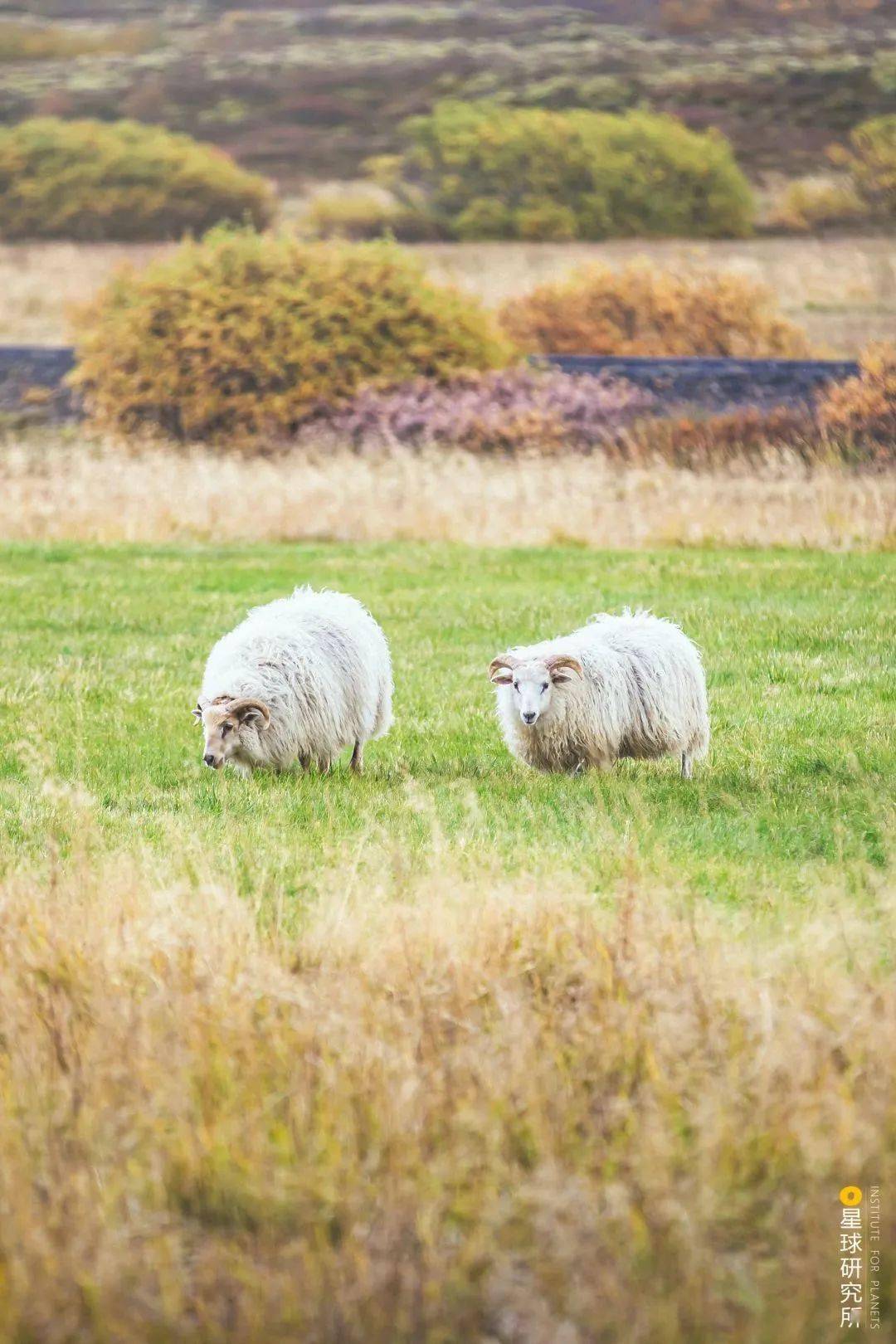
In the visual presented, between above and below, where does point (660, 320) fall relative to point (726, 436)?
below

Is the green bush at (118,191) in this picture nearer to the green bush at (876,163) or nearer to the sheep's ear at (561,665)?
the green bush at (876,163)

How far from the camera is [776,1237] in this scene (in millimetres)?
3682

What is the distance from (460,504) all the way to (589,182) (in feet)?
107

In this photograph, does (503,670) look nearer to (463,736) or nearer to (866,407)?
(463,736)

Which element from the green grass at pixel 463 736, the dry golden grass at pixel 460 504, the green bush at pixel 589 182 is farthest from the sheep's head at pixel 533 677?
the green bush at pixel 589 182

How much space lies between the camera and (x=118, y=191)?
50906 millimetres

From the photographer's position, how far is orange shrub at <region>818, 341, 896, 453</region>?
1967 centimetres

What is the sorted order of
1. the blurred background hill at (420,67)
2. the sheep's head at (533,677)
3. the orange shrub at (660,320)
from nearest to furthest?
the sheep's head at (533,677) → the orange shrub at (660,320) → the blurred background hill at (420,67)

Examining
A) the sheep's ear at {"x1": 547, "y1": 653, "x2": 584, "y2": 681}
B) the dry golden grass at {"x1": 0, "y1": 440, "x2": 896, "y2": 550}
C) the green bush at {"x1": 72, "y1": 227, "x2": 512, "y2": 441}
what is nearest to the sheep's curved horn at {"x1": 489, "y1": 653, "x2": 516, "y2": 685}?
the sheep's ear at {"x1": 547, "y1": 653, "x2": 584, "y2": 681}

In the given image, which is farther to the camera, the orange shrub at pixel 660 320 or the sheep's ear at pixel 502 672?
the orange shrub at pixel 660 320

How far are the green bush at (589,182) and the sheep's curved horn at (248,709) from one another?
3956 cm

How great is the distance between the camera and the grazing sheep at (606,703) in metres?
7.86

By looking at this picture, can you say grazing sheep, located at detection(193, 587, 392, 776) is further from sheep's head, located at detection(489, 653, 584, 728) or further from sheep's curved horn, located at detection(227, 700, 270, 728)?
sheep's head, located at detection(489, 653, 584, 728)

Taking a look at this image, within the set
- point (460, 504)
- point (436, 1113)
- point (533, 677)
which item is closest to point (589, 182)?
point (460, 504)
